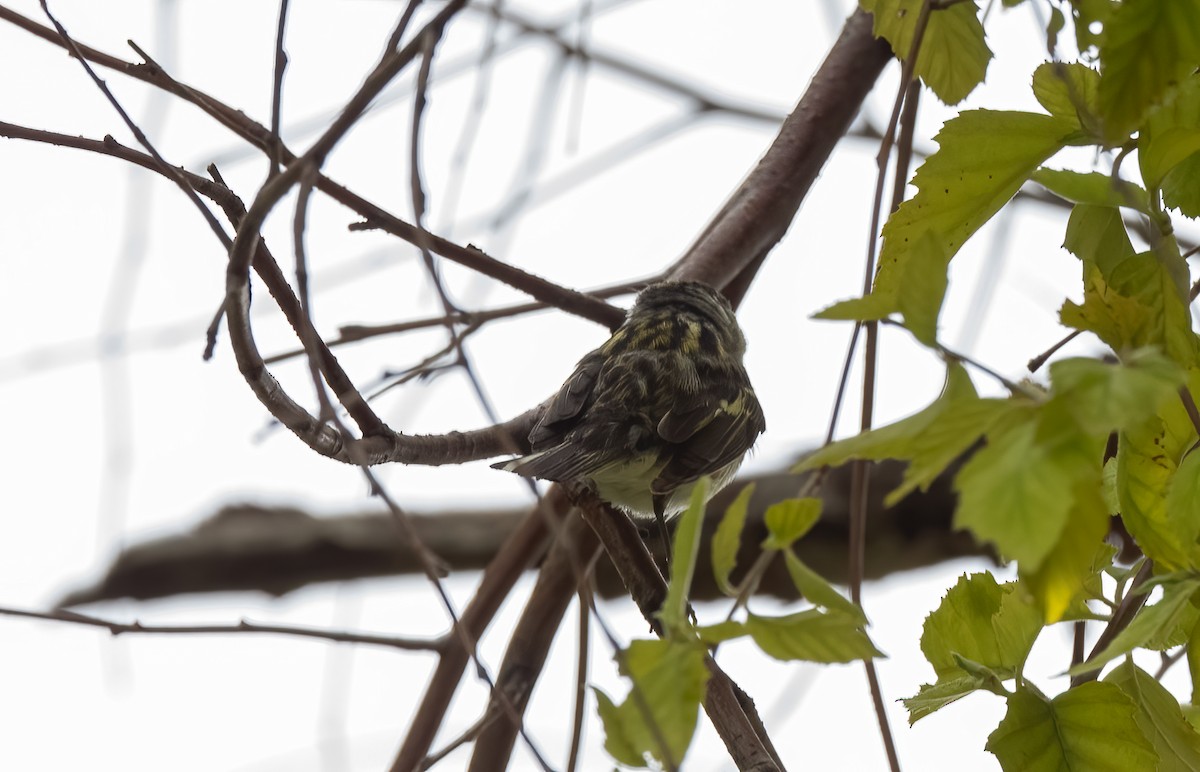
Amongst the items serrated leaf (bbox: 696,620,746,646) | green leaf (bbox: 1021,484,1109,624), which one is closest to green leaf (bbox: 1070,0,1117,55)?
green leaf (bbox: 1021,484,1109,624)

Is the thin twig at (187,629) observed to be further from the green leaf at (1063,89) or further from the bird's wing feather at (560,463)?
the green leaf at (1063,89)

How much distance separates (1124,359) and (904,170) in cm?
146

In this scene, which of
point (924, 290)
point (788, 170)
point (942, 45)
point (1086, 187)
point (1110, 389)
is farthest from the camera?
point (788, 170)

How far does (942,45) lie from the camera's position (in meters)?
1.79

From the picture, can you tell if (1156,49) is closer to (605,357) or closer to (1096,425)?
(1096,425)

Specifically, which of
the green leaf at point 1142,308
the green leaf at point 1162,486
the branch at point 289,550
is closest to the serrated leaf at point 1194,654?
the green leaf at point 1162,486

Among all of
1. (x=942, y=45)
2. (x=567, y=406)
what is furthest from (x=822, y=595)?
(x=567, y=406)

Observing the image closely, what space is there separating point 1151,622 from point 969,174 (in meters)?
0.61

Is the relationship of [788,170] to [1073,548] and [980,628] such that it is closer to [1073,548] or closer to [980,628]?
[980,628]

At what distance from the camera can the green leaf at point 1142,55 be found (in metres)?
1.09

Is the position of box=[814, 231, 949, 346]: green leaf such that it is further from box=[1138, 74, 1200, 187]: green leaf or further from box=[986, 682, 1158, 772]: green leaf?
box=[986, 682, 1158, 772]: green leaf

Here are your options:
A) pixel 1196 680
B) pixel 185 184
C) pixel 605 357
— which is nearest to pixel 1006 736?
pixel 1196 680

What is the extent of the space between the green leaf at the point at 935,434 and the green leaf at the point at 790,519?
0.04 metres

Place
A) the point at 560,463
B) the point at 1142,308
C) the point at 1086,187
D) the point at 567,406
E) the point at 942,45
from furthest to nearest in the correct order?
the point at 567,406 < the point at 560,463 < the point at 942,45 < the point at 1086,187 < the point at 1142,308
